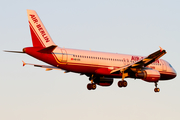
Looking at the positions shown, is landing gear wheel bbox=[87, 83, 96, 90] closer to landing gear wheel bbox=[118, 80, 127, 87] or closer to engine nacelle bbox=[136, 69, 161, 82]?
landing gear wheel bbox=[118, 80, 127, 87]

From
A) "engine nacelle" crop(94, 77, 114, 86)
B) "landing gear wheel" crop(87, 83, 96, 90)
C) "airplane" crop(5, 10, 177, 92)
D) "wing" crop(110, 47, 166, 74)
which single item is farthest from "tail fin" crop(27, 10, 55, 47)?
"engine nacelle" crop(94, 77, 114, 86)

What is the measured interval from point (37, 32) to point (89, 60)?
742 cm

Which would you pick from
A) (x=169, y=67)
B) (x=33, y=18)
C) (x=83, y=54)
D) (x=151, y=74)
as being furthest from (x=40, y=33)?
(x=169, y=67)

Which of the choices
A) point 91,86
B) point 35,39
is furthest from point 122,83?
point 35,39

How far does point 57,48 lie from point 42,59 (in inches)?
95.0

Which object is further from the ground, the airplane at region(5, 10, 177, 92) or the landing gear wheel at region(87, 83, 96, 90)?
the airplane at region(5, 10, 177, 92)

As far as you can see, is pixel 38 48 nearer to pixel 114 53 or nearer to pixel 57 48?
pixel 57 48

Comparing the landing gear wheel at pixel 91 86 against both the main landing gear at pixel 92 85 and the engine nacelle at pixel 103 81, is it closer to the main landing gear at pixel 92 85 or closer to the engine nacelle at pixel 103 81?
the main landing gear at pixel 92 85

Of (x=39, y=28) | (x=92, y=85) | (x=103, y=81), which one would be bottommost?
(x=92, y=85)

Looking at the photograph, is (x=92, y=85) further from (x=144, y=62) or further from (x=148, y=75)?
(x=144, y=62)

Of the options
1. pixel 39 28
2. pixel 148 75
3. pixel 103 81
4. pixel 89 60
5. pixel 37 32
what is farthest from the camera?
pixel 103 81

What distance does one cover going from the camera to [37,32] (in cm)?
5231

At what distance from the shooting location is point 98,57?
2153 inches

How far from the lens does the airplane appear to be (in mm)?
51281
